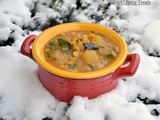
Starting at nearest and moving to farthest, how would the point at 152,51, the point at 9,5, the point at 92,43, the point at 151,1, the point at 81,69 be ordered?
the point at 81,69 < the point at 92,43 < the point at 152,51 < the point at 9,5 < the point at 151,1

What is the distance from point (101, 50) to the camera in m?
1.26

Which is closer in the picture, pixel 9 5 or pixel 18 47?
pixel 18 47

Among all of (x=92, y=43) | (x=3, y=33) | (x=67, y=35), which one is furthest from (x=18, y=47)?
(x=92, y=43)

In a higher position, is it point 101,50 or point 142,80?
point 101,50

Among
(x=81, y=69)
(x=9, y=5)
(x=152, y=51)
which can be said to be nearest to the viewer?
(x=81, y=69)

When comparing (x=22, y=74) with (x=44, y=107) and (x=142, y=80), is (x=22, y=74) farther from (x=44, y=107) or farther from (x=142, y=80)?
(x=142, y=80)

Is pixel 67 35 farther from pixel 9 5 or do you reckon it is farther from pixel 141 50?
pixel 9 5

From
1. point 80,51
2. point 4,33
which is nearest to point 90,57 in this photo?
point 80,51

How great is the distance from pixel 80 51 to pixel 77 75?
16 cm

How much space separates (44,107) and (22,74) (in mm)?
198

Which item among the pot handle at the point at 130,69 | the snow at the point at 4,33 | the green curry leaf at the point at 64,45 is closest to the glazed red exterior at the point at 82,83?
the pot handle at the point at 130,69

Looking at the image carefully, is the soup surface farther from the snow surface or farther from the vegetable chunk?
the snow surface

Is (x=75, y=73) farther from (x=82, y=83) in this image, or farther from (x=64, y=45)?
(x=64, y=45)

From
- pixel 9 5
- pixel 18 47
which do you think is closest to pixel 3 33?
pixel 18 47
